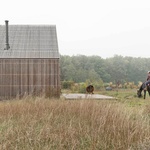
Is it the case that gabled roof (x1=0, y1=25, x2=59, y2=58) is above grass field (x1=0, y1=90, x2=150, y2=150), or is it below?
above

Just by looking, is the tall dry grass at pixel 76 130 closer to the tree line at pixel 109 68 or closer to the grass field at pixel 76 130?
the grass field at pixel 76 130

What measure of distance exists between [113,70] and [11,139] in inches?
2336

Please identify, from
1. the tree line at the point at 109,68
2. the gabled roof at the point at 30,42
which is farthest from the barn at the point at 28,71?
the tree line at the point at 109,68

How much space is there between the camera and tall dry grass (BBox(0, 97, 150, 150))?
15.0 feet

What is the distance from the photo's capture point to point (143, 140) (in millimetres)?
4711

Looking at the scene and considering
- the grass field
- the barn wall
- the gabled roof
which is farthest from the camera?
the gabled roof

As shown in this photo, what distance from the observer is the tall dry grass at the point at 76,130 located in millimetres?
4578

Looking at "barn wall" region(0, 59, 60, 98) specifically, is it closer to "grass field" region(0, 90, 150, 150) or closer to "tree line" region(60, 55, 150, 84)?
"grass field" region(0, 90, 150, 150)

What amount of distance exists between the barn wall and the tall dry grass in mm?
7854

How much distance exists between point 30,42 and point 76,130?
38.5 feet

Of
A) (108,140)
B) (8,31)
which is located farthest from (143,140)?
(8,31)

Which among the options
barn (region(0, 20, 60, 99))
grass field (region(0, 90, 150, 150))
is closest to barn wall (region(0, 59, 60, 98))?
barn (region(0, 20, 60, 99))

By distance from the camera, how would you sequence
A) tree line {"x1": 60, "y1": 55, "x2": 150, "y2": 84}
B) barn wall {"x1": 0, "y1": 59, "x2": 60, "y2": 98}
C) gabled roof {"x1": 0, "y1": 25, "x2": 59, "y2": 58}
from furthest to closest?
tree line {"x1": 60, "y1": 55, "x2": 150, "y2": 84}
gabled roof {"x1": 0, "y1": 25, "x2": 59, "y2": 58}
barn wall {"x1": 0, "y1": 59, "x2": 60, "y2": 98}

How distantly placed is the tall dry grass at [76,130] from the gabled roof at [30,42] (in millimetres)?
8656
